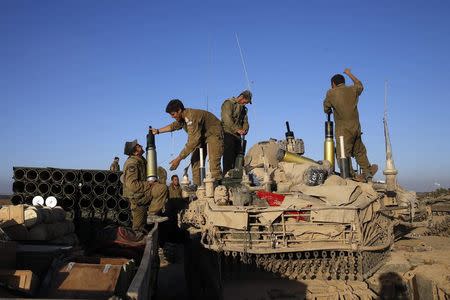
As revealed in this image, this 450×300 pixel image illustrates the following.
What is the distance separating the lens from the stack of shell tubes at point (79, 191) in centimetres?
880

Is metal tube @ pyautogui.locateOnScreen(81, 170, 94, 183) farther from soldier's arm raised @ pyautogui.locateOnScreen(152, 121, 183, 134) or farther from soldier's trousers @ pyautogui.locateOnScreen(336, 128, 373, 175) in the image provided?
soldier's trousers @ pyautogui.locateOnScreen(336, 128, 373, 175)

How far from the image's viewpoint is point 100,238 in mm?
6316

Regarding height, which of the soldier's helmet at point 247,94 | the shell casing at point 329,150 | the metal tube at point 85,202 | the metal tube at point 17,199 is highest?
the soldier's helmet at point 247,94

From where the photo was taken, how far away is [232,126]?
1061 centimetres

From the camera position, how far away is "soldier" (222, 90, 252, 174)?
1057 centimetres

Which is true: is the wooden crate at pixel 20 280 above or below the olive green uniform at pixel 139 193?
below

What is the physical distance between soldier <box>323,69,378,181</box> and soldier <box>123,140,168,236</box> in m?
3.56

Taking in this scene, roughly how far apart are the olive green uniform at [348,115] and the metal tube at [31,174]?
5.71 metres

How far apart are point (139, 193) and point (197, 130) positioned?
5.64 ft

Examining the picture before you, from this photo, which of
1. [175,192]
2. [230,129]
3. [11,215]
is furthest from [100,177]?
[11,215]

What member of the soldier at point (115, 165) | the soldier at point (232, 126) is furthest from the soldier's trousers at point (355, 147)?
the soldier at point (115, 165)

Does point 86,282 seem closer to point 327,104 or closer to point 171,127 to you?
point 171,127

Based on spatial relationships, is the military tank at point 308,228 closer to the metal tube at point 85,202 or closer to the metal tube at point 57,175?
the metal tube at point 85,202

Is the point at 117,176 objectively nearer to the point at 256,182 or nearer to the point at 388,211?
the point at 256,182
